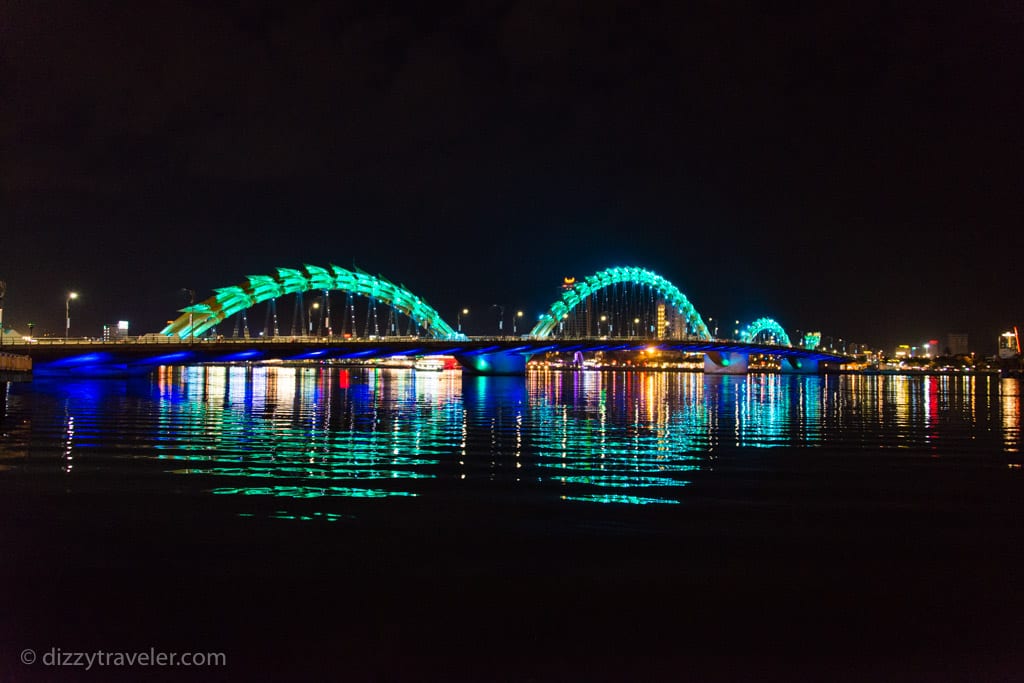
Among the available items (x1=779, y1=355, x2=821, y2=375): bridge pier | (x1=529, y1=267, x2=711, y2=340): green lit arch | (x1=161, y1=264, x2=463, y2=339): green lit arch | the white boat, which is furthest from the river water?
(x1=779, y1=355, x2=821, y2=375): bridge pier

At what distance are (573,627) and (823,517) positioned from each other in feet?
20.9

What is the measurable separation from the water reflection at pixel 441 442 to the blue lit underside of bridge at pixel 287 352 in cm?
2174

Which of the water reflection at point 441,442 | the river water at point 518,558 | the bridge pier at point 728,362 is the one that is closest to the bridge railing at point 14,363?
the water reflection at point 441,442

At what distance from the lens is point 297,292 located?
88.2 m

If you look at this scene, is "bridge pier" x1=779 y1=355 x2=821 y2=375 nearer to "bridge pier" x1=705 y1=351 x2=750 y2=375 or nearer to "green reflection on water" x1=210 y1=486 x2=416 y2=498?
"bridge pier" x1=705 y1=351 x2=750 y2=375

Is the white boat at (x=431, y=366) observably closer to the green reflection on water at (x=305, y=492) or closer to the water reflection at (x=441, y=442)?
the water reflection at (x=441, y=442)

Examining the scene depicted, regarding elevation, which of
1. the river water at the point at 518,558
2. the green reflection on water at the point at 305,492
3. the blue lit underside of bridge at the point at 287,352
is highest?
the blue lit underside of bridge at the point at 287,352

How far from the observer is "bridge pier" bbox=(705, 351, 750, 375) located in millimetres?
132750

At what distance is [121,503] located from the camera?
1276 cm

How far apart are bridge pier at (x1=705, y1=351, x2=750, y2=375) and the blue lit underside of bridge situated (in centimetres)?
1592

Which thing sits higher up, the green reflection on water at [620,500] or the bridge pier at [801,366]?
the bridge pier at [801,366]

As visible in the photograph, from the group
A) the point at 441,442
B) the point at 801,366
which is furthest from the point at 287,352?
the point at 801,366

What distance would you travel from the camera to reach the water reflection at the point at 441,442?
48.3 feet

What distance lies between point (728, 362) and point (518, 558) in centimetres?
12764
